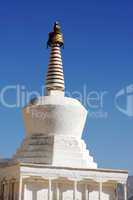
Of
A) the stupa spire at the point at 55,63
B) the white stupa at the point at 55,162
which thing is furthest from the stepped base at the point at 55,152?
the stupa spire at the point at 55,63

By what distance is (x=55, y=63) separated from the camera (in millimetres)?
33500

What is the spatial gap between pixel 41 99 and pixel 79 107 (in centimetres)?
273

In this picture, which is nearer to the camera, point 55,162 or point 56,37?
point 55,162

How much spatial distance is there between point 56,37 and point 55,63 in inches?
84.9

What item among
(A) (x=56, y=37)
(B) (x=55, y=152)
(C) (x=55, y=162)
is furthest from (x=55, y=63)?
(C) (x=55, y=162)

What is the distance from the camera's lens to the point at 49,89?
107 ft

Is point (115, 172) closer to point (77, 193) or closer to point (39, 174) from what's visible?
point (77, 193)

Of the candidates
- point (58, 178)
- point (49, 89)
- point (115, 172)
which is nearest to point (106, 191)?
point (115, 172)

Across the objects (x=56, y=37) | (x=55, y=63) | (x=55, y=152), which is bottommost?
(x=55, y=152)

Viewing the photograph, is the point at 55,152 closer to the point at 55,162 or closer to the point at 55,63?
the point at 55,162

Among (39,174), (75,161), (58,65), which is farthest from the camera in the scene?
(58,65)

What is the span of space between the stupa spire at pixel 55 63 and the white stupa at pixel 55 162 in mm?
80

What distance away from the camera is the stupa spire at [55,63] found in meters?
32.8

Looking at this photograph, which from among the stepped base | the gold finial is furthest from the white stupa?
the gold finial
